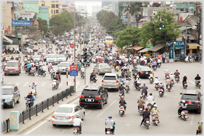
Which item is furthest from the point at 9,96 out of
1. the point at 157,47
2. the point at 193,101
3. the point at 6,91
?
the point at 157,47

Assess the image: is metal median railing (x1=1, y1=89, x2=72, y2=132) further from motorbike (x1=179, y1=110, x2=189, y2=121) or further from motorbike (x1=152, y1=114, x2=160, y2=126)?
motorbike (x1=179, y1=110, x2=189, y2=121)

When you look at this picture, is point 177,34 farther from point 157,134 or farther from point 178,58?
point 157,134

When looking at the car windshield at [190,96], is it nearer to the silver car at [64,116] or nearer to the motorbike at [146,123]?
the motorbike at [146,123]

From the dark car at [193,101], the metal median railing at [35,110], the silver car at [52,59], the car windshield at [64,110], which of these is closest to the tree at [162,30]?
the silver car at [52,59]

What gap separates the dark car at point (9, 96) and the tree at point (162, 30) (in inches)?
1474

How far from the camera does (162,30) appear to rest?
2265 inches

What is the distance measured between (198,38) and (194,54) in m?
2.90

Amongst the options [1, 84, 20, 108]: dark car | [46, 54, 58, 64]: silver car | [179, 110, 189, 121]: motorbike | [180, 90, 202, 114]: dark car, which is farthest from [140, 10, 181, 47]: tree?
[179, 110, 189, 121]: motorbike

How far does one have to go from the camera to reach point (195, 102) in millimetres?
21766

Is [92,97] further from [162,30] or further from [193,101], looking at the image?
[162,30]

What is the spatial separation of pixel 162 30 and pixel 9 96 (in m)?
38.8

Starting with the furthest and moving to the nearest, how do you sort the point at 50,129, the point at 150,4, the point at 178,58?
the point at 150,4
the point at 178,58
the point at 50,129

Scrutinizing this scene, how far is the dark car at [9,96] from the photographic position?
23125 mm

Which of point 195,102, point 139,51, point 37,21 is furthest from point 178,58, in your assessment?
point 37,21
